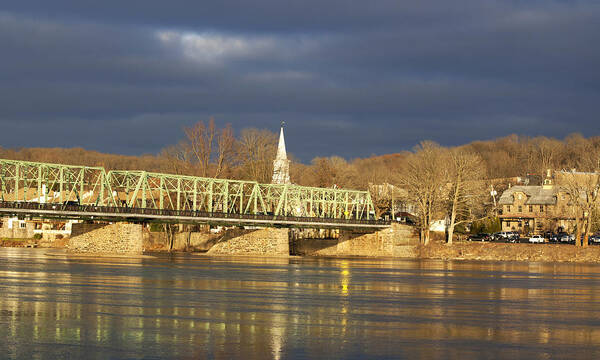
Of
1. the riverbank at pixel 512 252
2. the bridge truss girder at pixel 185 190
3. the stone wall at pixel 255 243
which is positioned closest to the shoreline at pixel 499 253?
the riverbank at pixel 512 252

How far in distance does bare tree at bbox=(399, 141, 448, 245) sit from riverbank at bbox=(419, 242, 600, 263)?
20.6 feet

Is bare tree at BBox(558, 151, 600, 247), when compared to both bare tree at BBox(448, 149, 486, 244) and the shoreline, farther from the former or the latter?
bare tree at BBox(448, 149, 486, 244)

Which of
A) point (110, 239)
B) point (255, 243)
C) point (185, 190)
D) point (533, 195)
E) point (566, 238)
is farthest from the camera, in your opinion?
point (533, 195)

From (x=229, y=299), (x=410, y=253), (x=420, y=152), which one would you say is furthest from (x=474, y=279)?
(x=420, y=152)

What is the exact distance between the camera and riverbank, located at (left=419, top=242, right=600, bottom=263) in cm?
10635

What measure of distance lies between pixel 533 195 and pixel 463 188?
36.5 metres

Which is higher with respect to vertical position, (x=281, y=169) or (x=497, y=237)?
(x=281, y=169)

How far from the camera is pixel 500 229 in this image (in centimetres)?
14662

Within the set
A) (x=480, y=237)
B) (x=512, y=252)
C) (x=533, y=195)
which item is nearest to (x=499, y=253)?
(x=512, y=252)

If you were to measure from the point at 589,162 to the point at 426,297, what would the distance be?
95.4 metres

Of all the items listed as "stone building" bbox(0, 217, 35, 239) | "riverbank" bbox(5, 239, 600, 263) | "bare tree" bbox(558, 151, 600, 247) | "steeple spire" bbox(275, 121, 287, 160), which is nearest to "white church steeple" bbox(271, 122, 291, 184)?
"steeple spire" bbox(275, 121, 287, 160)

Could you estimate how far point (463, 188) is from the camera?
124250mm

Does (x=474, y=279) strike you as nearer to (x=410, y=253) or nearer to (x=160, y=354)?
(x=160, y=354)

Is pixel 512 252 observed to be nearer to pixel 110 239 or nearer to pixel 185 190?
pixel 185 190
